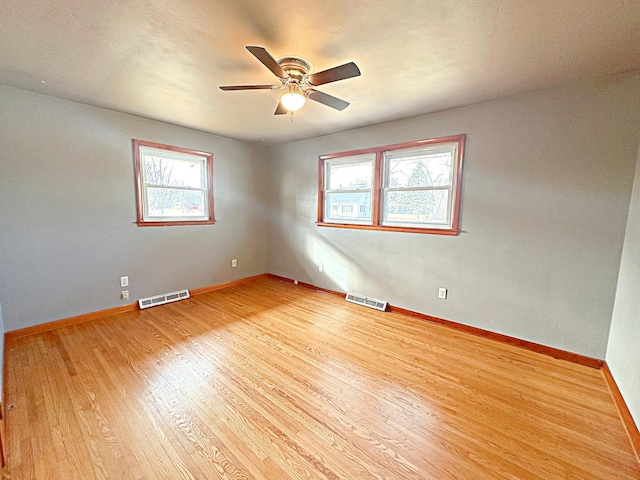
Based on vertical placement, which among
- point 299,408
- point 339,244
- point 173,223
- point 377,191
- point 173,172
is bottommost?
point 299,408

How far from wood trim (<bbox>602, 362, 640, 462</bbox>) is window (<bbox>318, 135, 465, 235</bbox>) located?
1654 mm

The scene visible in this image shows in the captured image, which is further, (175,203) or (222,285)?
A: (222,285)

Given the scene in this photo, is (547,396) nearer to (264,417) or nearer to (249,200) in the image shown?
(264,417)

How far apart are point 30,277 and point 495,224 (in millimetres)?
4849

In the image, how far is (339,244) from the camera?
157 inches

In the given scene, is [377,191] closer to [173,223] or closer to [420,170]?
[420,170]

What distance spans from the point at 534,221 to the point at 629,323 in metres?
1.00

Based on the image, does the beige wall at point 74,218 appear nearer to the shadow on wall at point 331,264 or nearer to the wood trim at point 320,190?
the wood trim at point 320,190

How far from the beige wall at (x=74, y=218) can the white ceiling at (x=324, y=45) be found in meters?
0.40

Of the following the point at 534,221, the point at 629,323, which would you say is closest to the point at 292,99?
the point at 534,221

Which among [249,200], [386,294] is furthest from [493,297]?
[249,200]

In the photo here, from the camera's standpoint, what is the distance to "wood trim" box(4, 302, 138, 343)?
103 inches

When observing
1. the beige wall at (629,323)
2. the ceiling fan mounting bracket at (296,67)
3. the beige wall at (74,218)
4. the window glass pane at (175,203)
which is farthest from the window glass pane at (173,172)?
the beige wall at (629,323)

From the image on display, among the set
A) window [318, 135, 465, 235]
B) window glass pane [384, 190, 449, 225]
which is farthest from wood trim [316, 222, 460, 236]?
window glass pane [384, 190, 449, 225]
